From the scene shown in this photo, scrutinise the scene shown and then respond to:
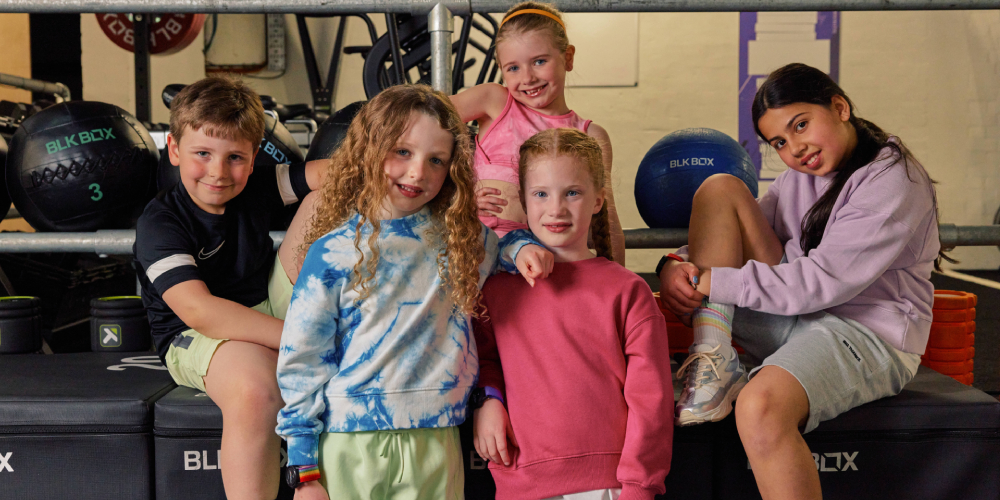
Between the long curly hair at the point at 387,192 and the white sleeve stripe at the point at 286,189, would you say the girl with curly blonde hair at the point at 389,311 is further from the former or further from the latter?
the white sleeve stripe at the point at 286,189

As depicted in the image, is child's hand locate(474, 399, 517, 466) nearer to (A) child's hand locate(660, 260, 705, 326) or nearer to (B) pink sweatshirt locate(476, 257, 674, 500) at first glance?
(B) pink sweatshirt locate(476, 257, 674, 500)

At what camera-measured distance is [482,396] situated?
1.27 metres

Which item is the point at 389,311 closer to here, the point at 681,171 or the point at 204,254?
the point at 204,254

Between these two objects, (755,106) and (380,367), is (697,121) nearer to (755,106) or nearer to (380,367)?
(755,106)

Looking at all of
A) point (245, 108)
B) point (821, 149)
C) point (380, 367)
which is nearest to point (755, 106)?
point (821, 149)

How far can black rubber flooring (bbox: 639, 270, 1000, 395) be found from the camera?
2989 mm

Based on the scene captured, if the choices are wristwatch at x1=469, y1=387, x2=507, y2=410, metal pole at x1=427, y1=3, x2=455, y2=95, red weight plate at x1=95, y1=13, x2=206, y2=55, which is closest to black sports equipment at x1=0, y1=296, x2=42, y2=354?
metal pole at x1=427, y1=3, x2=455, y2=95

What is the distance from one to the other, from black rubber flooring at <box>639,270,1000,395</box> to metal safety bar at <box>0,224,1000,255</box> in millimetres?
1168

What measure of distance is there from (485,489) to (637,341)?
0.46m

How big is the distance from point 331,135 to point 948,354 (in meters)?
1.79

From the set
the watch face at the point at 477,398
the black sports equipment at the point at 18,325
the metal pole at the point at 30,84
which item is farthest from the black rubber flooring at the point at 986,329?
the metal pole at the point at 30,84

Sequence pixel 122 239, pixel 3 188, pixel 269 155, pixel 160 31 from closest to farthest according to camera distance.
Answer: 1. pixel 122 239
2. pixel 269 155
3. pixel 3 188
4. pixel 160 31

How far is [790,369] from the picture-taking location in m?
1.31

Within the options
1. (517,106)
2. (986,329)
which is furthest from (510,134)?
(986,329)
